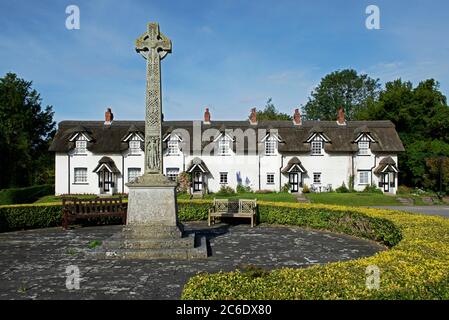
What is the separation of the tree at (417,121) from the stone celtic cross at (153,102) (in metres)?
35.5

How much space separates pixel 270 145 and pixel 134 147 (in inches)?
548

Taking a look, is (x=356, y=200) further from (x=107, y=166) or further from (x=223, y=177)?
(x=107, y=166)

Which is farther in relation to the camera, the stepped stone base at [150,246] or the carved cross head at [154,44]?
the carved cross head at [154,44]

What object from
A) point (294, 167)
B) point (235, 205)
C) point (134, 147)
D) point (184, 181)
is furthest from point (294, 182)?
point (235, 205)

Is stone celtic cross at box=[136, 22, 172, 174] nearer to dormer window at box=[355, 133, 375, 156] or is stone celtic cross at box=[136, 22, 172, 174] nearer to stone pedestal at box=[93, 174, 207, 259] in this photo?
stone pedestal at box=[93, 174, 207, 259]

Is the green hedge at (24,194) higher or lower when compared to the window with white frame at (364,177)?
lower

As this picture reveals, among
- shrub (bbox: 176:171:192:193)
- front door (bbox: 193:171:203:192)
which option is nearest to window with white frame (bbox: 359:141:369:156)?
front door (bbox: 193:171:203:192)

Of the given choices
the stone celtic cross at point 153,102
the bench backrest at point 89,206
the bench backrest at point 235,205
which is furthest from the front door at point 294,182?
the stone celtic cross at point 153,102

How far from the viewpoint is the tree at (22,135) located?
141 ft

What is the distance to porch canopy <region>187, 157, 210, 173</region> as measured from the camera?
3538 centimetres

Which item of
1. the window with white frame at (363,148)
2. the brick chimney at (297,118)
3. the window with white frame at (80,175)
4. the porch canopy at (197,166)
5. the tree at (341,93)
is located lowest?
the window with white frame at (80,175)

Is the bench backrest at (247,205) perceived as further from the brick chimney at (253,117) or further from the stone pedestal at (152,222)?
the brick chimney at (253,117)

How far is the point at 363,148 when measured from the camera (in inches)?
1459

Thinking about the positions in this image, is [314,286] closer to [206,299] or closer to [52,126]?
[206,299]
